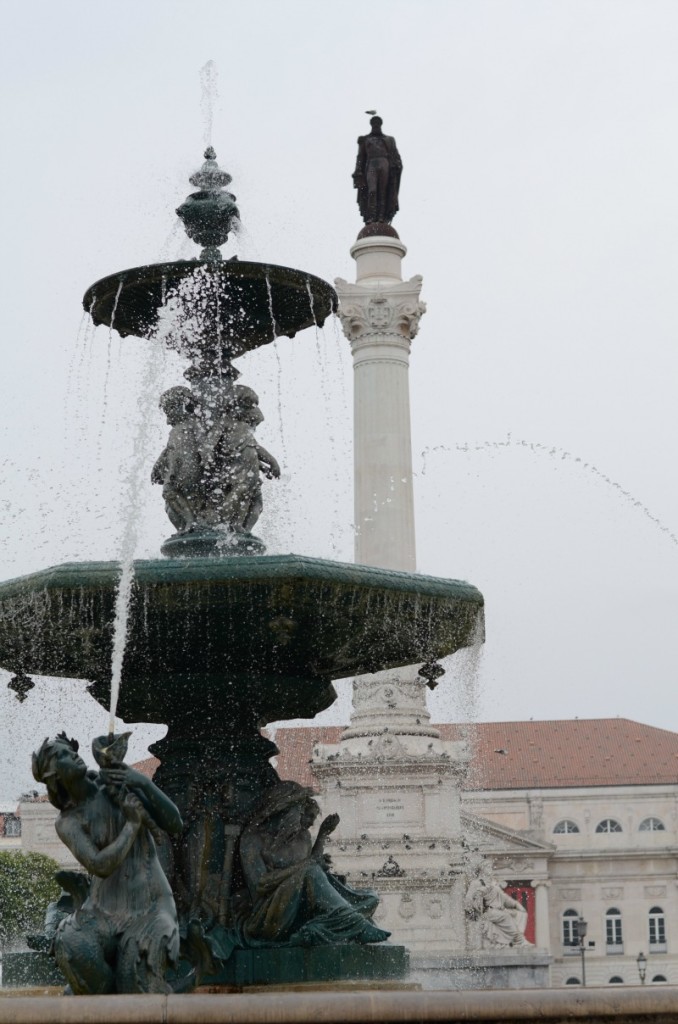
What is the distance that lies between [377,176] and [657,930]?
49.0 meters

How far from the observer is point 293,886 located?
964cm

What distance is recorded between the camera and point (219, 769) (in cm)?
1020

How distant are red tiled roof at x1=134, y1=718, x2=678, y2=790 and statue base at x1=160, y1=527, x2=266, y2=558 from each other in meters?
70.9

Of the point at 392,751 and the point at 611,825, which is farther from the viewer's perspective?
the point at 611,825

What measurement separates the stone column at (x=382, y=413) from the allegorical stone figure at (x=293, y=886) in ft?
98.1

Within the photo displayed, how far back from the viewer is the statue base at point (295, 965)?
9.43m

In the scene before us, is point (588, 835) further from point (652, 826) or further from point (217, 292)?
point (217, 292)

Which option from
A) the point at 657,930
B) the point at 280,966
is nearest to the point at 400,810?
the point at 280,966

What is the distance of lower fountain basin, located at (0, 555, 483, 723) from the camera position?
9.34m

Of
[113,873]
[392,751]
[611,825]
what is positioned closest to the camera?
[113,873]

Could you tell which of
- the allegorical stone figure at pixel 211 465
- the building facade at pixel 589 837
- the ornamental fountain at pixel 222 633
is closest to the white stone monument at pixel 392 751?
the ornamental fountain at pixel 222 633

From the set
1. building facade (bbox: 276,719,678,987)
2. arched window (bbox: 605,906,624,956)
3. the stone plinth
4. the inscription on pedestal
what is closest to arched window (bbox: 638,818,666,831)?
building facade (bbox: 276,719,678,987)

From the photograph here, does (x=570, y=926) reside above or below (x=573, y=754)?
below

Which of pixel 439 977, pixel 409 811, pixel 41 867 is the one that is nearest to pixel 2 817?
pixel 41 867
